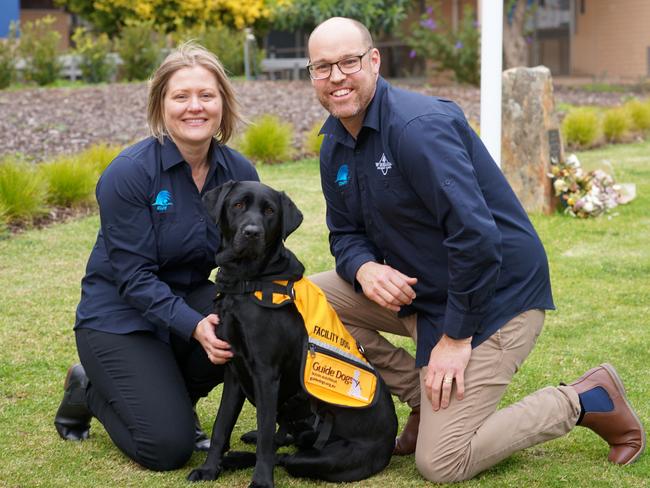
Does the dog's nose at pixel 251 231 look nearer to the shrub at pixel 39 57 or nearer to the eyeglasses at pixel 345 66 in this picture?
the eyeglasses at pixel 345 66

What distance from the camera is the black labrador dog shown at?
11.0 feet

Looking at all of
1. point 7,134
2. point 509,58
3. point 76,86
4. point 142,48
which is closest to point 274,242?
point 7,134

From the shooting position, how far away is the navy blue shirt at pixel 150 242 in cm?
370

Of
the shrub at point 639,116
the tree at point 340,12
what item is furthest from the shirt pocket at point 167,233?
the tree at point 340,12

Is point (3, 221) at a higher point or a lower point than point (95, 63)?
lower

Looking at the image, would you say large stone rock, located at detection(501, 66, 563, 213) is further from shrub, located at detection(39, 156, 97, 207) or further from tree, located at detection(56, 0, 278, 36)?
tree, located at detection(56, 0, 278, 36)

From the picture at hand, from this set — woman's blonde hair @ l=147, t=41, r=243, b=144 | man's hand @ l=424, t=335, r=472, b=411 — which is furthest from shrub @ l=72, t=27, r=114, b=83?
man's hand @ l=424, t=335, r=472, b=411

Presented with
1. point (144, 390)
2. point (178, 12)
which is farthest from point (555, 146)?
point (178, 12)

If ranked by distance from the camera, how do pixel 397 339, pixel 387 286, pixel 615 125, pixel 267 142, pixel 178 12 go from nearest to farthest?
1. pixel 387 286
2. pixel 397 339
3. pixel 267 142
4. pixel 615 125
5. pixel 178 12

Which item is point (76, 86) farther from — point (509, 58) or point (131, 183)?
point (131, 183)

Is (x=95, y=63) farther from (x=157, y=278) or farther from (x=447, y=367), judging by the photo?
(x=447, y=367)

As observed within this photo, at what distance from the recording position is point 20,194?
7898 millimetres

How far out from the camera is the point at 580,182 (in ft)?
27.6

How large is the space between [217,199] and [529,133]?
5385 mm
